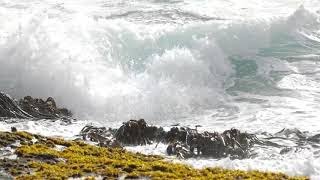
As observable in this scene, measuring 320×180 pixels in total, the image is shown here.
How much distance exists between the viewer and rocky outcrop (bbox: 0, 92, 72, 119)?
34969 millimetres

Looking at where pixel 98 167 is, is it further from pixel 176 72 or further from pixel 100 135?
pixel 176 72

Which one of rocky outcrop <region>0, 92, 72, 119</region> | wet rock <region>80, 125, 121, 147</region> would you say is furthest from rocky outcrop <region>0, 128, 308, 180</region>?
rocky outcrop <region>0, 92, 72, 119</region>

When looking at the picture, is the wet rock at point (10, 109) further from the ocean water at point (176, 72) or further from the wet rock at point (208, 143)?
the wet rock at point (208, 143)

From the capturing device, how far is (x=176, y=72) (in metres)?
53.9

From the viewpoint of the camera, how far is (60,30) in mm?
56406

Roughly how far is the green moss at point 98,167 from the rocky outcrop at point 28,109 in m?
8.57

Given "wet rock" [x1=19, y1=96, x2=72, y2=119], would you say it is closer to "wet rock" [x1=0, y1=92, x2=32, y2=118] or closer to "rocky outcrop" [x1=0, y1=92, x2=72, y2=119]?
"rocky outcrop" [x1=0, y1=92, x2=72, y2=119]

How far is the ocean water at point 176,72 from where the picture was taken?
128 feet

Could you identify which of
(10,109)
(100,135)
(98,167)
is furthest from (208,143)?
(10,109)

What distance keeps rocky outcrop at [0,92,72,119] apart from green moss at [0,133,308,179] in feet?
28.1

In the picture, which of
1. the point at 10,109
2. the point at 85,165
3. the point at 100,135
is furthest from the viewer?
the point at 10,109

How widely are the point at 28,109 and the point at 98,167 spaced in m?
14.3

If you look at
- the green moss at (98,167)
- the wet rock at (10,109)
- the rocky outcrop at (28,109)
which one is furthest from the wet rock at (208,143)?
the wet rock at (10,109)

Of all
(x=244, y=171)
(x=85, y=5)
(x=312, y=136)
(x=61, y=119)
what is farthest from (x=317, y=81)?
(x=85, y=5)
